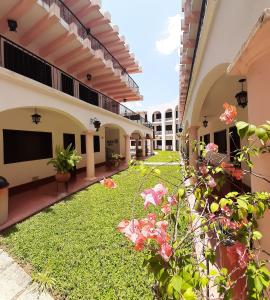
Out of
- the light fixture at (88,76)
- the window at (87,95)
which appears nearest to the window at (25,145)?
the window at (87,95)

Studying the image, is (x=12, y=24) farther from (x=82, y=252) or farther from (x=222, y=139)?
(x=222, y=139)

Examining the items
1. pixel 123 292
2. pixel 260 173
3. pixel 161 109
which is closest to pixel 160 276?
pixel 260 173

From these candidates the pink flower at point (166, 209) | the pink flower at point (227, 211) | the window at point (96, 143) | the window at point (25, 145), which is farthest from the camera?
the window at point (96, 143)

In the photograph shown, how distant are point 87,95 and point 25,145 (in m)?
5.31

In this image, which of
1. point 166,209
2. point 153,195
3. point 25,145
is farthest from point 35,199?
point 153,195

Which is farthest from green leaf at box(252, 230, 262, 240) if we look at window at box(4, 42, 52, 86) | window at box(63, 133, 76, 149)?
window at box(63, 133, 76, 149)

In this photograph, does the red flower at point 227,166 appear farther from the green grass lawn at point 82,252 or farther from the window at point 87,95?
the window at point 87,95

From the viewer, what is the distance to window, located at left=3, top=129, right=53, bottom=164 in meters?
9.16

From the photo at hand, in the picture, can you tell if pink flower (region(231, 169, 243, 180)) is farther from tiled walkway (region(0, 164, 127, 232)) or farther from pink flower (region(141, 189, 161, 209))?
tiled walkway (region(0, 164, 127, 232))

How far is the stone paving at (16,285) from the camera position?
3110 mm

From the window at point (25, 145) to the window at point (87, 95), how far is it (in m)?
3.27

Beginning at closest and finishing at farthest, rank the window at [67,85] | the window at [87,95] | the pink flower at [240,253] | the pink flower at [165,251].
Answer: the pink flower at [165,251]
the pink flower at [240,253]
the window at [67,85]
the window at [87,95]

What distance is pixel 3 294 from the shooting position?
3168 millimetres

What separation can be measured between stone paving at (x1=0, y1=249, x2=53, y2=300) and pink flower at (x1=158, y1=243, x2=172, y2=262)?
2545 millimetres
